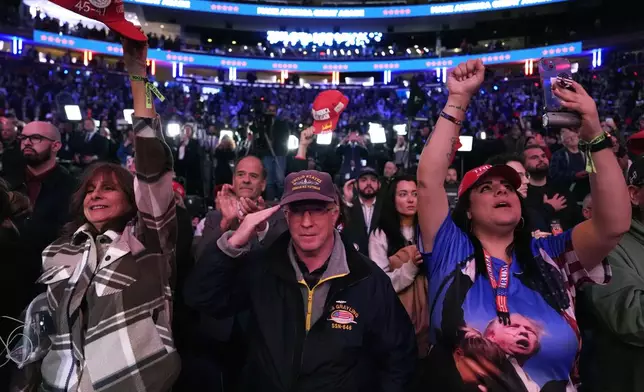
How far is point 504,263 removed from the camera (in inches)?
82.7

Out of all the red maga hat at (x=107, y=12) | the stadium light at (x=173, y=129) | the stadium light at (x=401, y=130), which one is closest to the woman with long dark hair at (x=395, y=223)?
the red maga hat at (x=107, y=12)

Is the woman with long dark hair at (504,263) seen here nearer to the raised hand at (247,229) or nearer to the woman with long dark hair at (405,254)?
the woman with long dark hair at (405,254)

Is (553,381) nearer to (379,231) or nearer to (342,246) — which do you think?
(342,246)

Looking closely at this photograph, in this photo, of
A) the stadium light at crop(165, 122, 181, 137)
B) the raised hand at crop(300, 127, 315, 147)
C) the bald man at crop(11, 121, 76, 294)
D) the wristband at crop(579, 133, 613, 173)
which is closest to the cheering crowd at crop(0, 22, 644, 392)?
the wristband at crop(579, 133, 613, 173)

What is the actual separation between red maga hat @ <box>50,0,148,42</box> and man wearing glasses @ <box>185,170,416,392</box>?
821 millimetres

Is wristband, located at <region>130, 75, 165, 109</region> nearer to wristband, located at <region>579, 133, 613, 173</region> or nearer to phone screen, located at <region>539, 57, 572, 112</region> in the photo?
phone screen, located at <region>539, 57, 572, 112</region>

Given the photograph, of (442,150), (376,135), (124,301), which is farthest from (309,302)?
(376,135)

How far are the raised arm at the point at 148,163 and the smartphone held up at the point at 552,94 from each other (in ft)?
4.72

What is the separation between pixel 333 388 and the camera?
2066 mm

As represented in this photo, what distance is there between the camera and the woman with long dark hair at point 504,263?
1.94 meters

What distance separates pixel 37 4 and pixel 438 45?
81.6 feet

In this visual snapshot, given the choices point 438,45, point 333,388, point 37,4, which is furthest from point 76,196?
point 438,45

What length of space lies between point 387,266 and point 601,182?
4.63 feet

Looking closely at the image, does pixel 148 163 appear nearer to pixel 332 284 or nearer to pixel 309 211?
pixel 309 211
